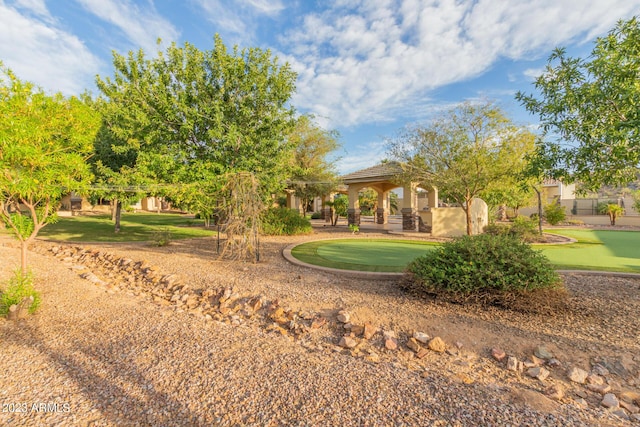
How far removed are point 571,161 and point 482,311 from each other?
320 centimetres

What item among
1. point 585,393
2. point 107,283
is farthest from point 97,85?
point 585,393

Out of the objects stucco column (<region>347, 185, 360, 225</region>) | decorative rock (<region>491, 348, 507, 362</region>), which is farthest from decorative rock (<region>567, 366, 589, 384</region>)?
stucco column (<region>347, 185, 360, 225</region>)

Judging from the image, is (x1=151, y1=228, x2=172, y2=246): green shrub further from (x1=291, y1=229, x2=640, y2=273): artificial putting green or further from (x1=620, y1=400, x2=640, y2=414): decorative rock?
(x1=620, y1=400, x2=640, y2=414): decorative rock

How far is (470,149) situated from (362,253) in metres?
6.57

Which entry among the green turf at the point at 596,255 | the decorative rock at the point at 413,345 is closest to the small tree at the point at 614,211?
the green turf at the point at 596,255

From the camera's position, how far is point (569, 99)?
4969 millimetres

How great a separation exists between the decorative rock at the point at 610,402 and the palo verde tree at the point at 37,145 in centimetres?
779

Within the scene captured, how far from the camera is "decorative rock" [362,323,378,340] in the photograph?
4234mm

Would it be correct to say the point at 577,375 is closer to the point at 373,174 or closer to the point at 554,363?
the point at 554,363

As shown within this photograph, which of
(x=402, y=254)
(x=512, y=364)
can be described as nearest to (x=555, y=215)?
(x=402, y=254)

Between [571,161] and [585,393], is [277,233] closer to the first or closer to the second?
[571,161]

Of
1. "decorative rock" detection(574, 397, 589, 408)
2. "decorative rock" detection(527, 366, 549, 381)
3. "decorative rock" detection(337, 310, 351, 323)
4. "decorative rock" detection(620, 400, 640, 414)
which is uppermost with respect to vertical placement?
"decorative rock" detection(337, 310, 351, 323)

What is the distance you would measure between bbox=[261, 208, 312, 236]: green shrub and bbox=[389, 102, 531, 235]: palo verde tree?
679 centimetres

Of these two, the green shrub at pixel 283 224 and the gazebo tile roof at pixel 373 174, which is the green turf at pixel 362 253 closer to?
the green shrub at pixel 283 224
